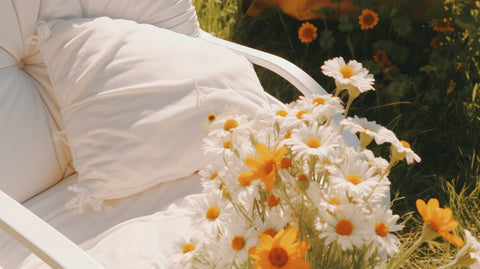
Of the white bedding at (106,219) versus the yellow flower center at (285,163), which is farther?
the white bedding at (106,219)

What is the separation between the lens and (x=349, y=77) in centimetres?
57

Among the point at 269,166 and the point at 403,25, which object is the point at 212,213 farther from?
the point at 403,25

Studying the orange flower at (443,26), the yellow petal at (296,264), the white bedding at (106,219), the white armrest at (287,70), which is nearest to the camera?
the yellow petal at (296,264)

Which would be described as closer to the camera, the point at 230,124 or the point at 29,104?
the point at 230,124

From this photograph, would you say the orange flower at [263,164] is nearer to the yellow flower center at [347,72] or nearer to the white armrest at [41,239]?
the yellow flower center at [347,72]

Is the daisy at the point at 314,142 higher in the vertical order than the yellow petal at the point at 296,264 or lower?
higher

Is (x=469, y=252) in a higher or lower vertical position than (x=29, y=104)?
higher

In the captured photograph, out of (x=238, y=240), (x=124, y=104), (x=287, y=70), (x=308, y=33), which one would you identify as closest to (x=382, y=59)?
(x=308, y=33)

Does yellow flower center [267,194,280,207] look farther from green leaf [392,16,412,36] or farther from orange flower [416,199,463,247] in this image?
green leaf [392,16,412,36]

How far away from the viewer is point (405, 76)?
5.78 ft

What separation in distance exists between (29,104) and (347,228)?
34.5 inches

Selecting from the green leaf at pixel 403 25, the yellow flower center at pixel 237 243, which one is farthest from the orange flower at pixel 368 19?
the yellow flower center at pixel 237 243

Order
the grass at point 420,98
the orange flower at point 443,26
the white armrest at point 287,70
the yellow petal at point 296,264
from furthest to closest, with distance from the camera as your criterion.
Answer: the orange flower at point 443,26 → the grass at point 420,98 → the white armrest at point 287,70 → the yellow petal at point 296,264

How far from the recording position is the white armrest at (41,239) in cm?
58
